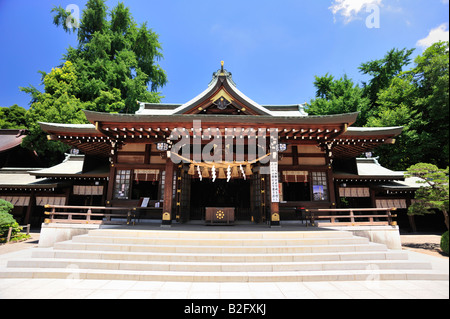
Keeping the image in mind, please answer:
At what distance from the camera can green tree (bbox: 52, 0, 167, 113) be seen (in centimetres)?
2374

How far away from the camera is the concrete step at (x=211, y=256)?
616 centimetres

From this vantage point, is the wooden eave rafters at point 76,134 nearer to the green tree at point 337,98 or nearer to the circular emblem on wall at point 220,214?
the circular emblem on wall at point 220,214

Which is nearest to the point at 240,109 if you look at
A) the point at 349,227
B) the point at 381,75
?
the point at 349,227

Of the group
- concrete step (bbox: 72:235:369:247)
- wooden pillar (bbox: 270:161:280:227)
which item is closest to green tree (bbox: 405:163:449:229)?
concrete step (bbox: 72:235:369:247)

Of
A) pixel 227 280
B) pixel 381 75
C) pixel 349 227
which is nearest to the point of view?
pixel 227 280

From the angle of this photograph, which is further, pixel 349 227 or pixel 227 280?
pixel 349 227

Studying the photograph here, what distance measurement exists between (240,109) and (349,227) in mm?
7682

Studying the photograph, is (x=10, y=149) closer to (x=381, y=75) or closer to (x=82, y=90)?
(x=82, y=90)

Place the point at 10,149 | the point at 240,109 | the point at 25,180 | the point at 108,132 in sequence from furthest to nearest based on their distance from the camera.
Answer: the point at 10,149, the point at 25,180, the point at 240,109, the point at 108,132

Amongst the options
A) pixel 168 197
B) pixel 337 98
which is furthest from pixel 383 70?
pixel 168 197

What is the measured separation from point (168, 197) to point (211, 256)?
4313 mm

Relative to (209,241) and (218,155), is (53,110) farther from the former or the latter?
(209,241)

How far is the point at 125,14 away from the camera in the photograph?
29766 mm

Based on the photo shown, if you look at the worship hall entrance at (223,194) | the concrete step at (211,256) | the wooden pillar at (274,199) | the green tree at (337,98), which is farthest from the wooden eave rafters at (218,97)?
the green tree at (337,98)
